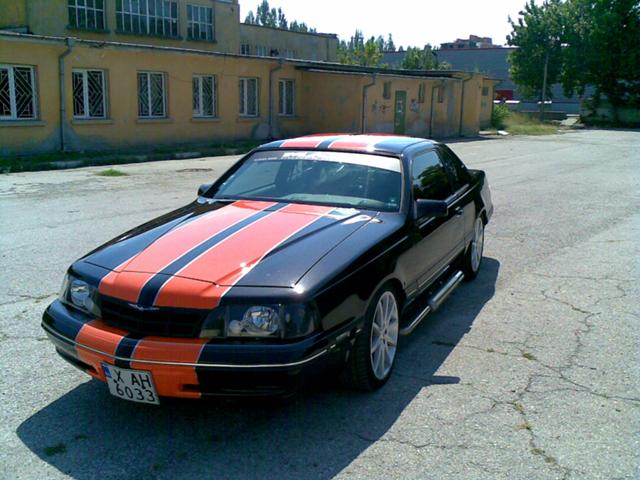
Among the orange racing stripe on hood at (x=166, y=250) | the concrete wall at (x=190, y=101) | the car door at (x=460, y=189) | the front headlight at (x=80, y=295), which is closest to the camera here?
the orange racing stripe on hood at (x=166, y=250)

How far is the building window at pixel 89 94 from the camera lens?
19672 millimetres

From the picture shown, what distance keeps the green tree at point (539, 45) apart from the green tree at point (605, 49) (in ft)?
3.66

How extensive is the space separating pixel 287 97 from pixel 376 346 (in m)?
24.5

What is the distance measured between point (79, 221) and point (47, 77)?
432 inches

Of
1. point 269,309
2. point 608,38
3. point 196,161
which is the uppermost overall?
point 608,38

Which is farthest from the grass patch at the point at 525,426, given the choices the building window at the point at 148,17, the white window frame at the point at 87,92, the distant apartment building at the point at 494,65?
the distant apartment building at the point at 494,65

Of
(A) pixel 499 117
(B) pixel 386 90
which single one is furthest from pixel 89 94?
(A) pixel 499 117

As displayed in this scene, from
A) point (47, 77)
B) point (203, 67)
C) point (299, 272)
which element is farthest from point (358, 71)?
point (299, 272)

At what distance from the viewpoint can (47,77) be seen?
1850 centimetres

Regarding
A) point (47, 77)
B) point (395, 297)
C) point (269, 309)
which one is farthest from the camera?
point (47, 77)

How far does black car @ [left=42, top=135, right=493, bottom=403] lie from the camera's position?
324 cm

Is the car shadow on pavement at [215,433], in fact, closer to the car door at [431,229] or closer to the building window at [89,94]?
the car door at [431,229]

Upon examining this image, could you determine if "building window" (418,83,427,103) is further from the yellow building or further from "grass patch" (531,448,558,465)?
"grass patch" (531,448,558,465)

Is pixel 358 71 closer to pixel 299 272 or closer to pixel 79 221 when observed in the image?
pixel 79 221
